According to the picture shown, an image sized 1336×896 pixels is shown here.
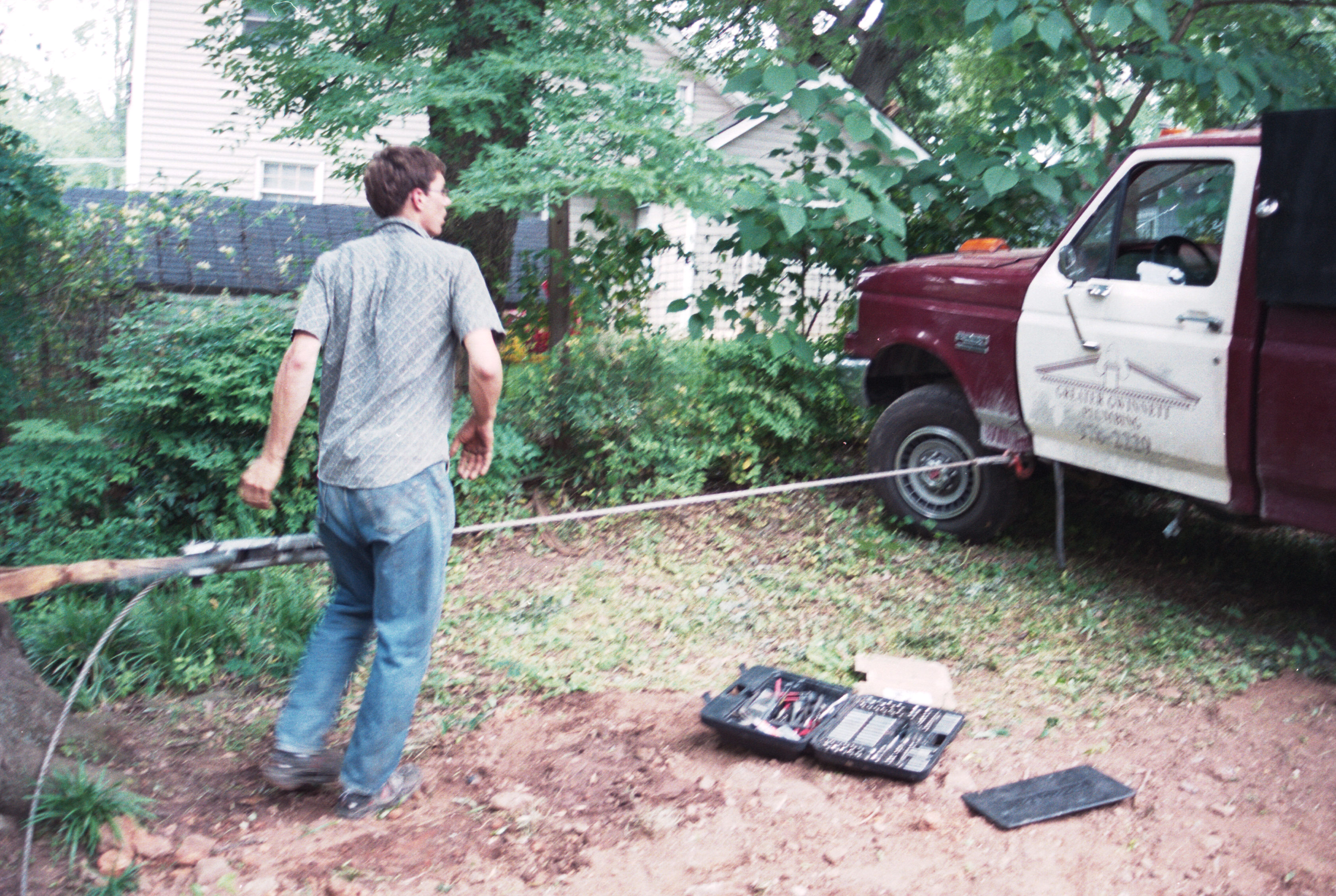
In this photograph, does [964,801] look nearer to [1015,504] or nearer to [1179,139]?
[1015,504]

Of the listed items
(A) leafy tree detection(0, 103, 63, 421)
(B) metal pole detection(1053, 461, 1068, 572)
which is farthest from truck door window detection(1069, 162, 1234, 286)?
(A) leafy tree detection(0, 103, 63, 421)

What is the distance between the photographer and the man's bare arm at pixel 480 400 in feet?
10.7

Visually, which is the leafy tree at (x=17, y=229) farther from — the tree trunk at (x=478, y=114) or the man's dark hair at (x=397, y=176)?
the man's dark hair at (x=397, y=176)

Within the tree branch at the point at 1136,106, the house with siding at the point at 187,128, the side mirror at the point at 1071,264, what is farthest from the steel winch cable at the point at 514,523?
the house with siding at the point at 187,128

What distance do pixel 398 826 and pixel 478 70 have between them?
4.60 metres

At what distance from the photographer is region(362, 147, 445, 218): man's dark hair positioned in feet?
11.0

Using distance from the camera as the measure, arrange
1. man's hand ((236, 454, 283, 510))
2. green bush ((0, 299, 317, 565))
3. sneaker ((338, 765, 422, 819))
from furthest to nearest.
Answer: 1. green bush ((0, 299, 317, 565))
2. sneaker ((338, 765, 422, 819))
3. man's hand ((236, 454, 283, 510))

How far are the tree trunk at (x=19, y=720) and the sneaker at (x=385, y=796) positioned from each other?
3.22 feet

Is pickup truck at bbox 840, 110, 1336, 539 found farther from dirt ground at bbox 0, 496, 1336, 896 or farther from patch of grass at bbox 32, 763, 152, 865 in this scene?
patch of grass at bbox 32, 763, 152, 865

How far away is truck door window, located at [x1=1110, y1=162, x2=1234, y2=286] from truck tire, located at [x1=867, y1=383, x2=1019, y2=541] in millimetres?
1274

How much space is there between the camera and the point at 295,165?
1605 centimetres

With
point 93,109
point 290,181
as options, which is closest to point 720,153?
point 290,181

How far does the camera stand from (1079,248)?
5203mm

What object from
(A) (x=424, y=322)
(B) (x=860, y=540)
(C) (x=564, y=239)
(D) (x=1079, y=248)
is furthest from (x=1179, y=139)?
(C) (x=564, y=239)
